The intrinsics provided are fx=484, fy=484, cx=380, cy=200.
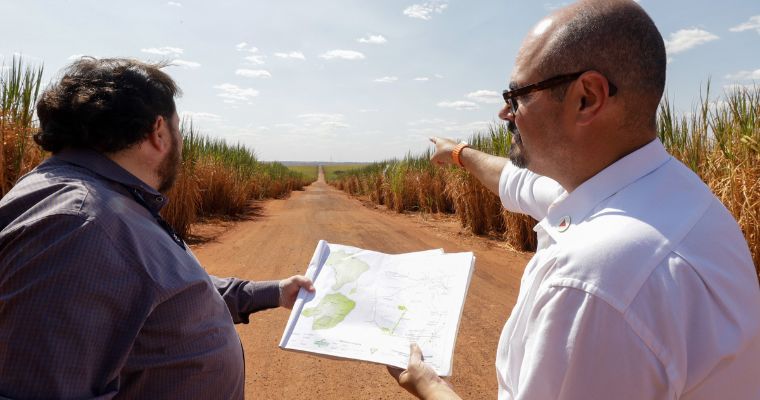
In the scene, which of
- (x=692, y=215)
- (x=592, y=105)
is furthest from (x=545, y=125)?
(x=692, y=215)

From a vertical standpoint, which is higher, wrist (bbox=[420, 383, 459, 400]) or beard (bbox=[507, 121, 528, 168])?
beard (bbox=[507, 121, 528, 168])

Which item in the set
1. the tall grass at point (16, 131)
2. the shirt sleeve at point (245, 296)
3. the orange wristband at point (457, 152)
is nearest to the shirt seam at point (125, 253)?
the shirt sleeve at point (245, 296)

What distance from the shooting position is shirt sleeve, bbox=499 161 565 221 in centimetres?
227

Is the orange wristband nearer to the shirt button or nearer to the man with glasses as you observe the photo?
the man with glasses

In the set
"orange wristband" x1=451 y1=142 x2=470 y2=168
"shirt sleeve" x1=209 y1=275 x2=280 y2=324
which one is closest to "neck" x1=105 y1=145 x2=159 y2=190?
"shirt sleeve" x1=209 y1=275 x2=280 y2=324

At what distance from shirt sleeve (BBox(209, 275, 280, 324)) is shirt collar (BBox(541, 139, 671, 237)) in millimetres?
1492

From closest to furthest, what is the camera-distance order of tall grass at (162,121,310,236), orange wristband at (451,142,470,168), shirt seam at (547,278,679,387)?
1. shirt seam at (547,278,679,387)
2. orange wristband at (451,142,470,168)
3. tall grass at (162,121,310,236)

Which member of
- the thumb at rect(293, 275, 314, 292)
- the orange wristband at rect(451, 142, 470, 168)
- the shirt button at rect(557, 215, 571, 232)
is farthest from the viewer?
the orange wristband at rect(451, 142, 470, 168)

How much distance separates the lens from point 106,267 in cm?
125

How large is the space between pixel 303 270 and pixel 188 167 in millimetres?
5749

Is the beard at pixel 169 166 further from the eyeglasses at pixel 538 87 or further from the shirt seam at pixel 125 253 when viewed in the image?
the eyeglasses at pixel 538 87

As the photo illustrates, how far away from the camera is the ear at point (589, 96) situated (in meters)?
1.22

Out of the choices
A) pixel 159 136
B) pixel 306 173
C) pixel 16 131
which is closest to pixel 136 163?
pixel 159 136

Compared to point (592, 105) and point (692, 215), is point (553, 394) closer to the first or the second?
point (692, 215)
